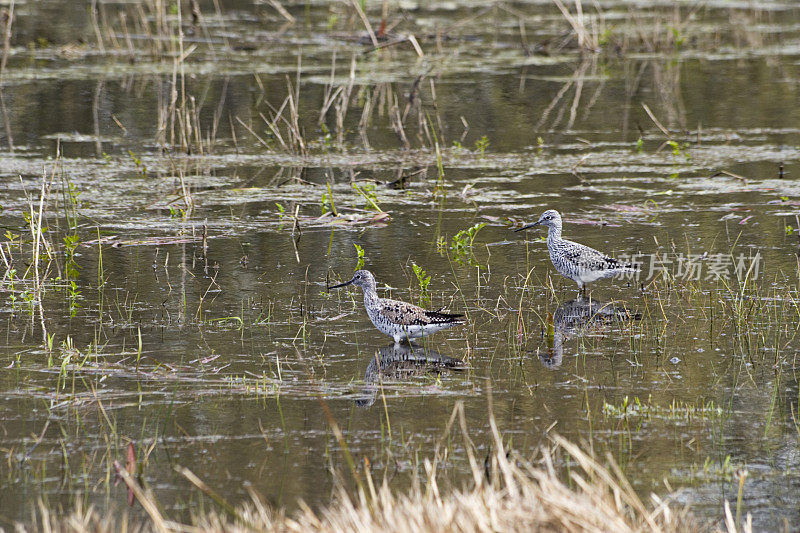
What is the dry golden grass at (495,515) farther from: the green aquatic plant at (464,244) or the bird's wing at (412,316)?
the green aquatic plant at (464,244)

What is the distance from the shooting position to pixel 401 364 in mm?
Result: 6852

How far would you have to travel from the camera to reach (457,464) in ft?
17.5

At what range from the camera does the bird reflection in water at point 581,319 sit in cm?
714

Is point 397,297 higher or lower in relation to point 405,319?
lower

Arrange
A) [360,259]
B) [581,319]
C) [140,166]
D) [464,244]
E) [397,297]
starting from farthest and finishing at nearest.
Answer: [140,166], [464,244], [360,259], [397,297], [581,319]

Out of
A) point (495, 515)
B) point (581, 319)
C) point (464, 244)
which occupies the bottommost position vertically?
point (581, 319)

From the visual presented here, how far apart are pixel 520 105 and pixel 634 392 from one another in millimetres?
9735

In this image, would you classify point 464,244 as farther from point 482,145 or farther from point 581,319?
point 482,145

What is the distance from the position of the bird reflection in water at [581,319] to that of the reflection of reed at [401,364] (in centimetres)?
63

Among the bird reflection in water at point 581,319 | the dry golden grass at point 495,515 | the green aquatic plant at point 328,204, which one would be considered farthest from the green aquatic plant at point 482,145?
the dry golden grass at point 495,515

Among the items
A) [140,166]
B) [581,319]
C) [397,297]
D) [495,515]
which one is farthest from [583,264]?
[140,166]

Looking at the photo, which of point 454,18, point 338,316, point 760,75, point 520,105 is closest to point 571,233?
point 338,316

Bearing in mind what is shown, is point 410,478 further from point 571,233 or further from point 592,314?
point 571,233

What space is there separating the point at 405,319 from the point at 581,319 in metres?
1.40
